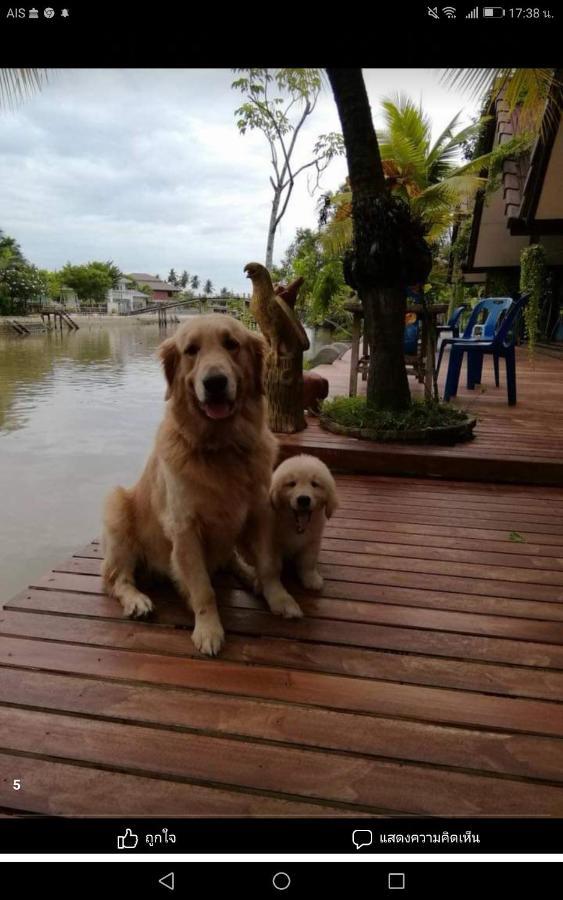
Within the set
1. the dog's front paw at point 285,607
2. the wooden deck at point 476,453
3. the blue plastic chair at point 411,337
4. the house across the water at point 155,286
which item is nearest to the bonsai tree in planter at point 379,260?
the wooden deck at point 476,453

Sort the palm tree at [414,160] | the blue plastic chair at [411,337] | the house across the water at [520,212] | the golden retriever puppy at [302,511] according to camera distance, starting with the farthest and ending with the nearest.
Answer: the palm tree at [414,160], the blue plastic chair at [411,337], the house across the water at [520,212], the golden retriever puppy at [302,511]

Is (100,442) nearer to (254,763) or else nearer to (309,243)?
(254,763)

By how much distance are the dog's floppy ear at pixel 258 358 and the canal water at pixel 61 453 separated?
1.39 feet

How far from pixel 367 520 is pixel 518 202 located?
831 cm

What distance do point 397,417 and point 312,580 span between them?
2.85 metres

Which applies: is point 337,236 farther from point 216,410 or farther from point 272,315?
point 216,410

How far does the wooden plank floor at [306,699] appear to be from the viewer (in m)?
1.27

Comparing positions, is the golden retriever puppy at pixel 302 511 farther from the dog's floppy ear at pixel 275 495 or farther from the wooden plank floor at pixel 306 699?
the wooden plank floor at pixel 306 699

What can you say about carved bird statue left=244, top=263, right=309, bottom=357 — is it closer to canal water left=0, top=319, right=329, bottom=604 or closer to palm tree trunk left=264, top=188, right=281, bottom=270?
canal water left=0, top=319, right=329, bottom=604
